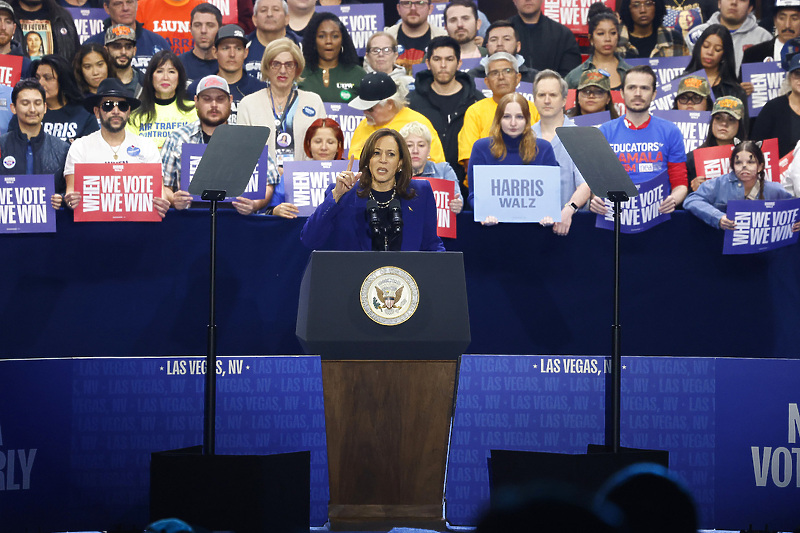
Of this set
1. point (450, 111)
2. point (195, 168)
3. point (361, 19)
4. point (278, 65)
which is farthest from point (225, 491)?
point (361, 19)

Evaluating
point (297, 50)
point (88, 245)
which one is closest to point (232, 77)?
point (297, 50)

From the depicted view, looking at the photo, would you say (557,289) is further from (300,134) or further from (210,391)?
(210,391)

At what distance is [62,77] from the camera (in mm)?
7078

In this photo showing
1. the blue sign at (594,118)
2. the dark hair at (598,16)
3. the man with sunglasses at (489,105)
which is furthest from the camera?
the dark hair at (598,16)

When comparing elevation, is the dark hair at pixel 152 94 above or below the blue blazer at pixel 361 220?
above

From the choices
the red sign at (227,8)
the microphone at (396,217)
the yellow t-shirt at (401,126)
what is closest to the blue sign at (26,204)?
the yellow t-shirt at (401,126)

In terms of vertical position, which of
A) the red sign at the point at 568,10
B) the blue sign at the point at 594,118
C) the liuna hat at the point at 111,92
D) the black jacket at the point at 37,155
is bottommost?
the black jacket at the point at 37,155

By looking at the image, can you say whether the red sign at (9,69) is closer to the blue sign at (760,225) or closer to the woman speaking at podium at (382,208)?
the woman speaking at podium at (382,208)

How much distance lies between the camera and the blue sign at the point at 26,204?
18.9ft

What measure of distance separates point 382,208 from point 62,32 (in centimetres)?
500

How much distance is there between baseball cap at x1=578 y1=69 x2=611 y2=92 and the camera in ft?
23.5

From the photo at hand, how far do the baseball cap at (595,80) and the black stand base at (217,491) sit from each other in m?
4.66

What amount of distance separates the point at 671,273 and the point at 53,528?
416 cm

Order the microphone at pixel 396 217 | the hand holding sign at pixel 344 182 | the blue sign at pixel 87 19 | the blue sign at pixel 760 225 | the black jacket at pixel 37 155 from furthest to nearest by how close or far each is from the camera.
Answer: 1. the blue sign at pixel 87 19
2. the black jacket at pixel 37 155
3. the blue sign at pixel 760 225
4. the microphone at pixel 396 217
5. the hand holding sign at pixel 344 182
